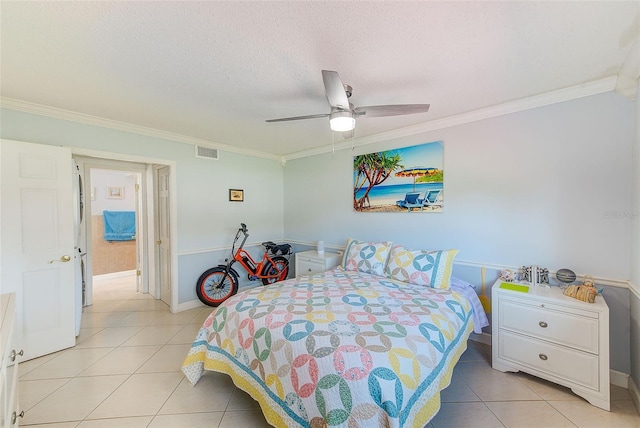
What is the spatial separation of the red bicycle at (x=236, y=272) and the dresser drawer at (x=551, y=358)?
127 inches

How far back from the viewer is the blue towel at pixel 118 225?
5883 mm

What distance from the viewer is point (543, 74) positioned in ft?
6.86

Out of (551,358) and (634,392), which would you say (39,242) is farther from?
(634,392)

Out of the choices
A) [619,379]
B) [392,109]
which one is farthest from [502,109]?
[619,379]

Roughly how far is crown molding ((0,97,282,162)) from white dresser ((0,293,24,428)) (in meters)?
2.00

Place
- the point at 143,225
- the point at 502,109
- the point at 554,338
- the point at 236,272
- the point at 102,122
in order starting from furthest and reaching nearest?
1. the point at 143,225
2. the point at 236,272
3. the point at 102,122
4. the point at 502,109
5. the point at 554,338

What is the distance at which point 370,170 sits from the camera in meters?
3.75

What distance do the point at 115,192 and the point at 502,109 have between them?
299 inches

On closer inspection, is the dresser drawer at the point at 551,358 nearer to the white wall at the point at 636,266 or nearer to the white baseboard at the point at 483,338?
the white wall at the point at 636,266

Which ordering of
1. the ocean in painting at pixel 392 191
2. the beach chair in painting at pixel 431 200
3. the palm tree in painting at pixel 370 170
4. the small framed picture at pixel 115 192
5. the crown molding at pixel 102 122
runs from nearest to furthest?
the crown molding at pixel 102 122, the beach chair in painting at pixel 431 200, the ocean in painting at pixel 392 191, the palm tree in painting at pixel 370 170, the small framed picture at pixel 115 192

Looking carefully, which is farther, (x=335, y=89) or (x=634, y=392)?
(x=634, y=392)

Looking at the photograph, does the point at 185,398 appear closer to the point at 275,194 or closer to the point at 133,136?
the point at 133,136

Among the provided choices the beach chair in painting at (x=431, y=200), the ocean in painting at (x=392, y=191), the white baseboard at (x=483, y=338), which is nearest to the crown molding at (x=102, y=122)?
the ocean in painting at (x=392, y=191)

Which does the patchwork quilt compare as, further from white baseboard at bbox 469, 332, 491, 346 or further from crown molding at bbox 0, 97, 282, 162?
crown molding at bbox 0, 97, 282, 162
